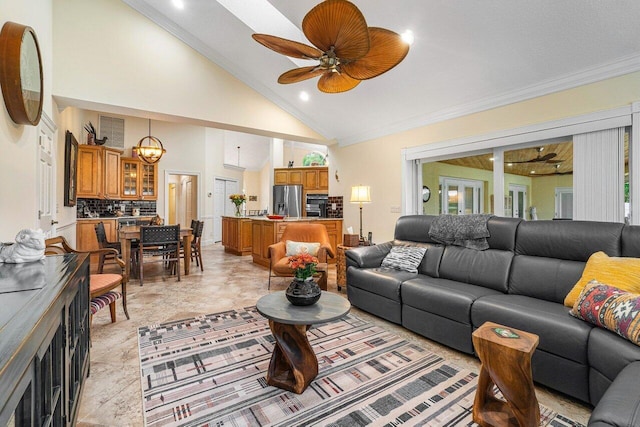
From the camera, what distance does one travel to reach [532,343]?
1.49 metres

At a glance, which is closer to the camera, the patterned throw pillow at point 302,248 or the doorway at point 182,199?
the patterned throw pillow at point 302,248

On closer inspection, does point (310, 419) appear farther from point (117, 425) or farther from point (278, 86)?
point (278, 86)

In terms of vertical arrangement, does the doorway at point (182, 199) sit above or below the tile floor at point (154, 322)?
above

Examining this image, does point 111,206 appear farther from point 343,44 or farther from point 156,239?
point 343,44

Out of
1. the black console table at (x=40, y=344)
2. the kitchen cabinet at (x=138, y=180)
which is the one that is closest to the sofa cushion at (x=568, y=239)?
the black console table at (x=40, y=344)

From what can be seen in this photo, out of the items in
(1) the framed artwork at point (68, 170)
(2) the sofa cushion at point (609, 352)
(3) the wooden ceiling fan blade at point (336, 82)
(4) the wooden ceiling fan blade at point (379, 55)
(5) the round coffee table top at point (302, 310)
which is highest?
(3) the wooden ceiling fan blade at point (336, 82)

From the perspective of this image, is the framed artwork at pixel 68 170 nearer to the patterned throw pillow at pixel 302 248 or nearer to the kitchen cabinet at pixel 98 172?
the kitchen cabinet at pixel 98 172

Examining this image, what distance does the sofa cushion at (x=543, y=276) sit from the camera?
7.53ft

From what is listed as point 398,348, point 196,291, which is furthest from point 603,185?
point 196,291

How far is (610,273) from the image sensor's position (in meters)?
1.95

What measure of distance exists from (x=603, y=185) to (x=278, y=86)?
4449mm

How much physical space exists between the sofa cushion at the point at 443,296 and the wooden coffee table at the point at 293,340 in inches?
36.2

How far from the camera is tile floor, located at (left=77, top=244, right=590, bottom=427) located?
1.76 meters

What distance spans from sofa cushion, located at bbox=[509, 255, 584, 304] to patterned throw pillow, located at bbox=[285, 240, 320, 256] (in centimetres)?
239
